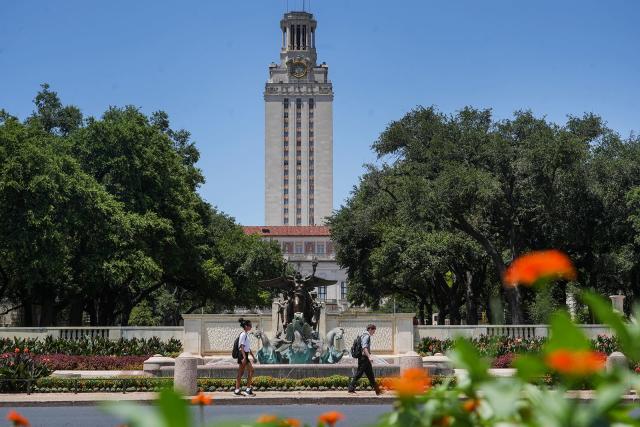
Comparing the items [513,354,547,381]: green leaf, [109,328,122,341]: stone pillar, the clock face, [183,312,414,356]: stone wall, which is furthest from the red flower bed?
the clock face

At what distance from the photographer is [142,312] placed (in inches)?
3344

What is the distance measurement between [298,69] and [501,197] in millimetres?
114229

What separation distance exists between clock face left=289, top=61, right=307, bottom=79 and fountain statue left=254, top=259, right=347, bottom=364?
414 feet

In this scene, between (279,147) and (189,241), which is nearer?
(189,241)

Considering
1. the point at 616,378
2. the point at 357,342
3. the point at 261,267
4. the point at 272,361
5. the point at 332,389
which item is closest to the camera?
the point at 616,378

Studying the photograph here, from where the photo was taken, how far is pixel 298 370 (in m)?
25.6

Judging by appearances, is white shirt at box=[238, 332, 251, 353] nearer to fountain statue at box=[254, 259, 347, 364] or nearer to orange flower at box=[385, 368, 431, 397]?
fountain statue at box=[254, 259, 347, 364]

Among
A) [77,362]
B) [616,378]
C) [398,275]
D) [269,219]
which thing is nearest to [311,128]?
[269,219]

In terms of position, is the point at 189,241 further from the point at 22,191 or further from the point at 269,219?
the point at 269,219

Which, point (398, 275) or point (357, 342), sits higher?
point (398, 275)

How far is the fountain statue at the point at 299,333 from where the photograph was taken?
28312mm

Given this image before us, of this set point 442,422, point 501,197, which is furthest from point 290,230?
point 442,422

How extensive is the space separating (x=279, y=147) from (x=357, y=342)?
132635 millimetres

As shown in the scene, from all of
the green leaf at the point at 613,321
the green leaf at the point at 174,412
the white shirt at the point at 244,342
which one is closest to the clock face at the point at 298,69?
the white shirt at the point at 244,342
